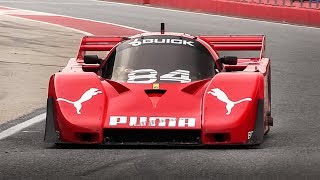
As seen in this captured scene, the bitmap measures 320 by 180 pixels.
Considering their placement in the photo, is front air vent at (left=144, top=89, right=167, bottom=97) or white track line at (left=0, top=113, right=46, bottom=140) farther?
white track line at (left=0, top=113, right=46, bottom=140)

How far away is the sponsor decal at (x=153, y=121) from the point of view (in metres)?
10.9

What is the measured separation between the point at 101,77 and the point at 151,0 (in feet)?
95.7

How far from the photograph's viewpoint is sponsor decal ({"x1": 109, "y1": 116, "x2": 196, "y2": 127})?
430 inches

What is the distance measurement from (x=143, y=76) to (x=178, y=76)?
1.21 feet

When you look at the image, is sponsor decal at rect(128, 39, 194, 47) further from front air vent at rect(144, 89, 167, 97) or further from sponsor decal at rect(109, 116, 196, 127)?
sponsor decal at rect(109, 116, 196, 127)

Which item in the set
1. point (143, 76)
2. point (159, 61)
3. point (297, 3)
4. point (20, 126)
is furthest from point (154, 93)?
point (297, 3)

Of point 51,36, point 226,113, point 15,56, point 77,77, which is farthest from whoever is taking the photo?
point 51,36

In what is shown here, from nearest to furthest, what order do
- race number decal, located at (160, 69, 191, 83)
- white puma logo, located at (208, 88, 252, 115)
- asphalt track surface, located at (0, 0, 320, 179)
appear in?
asphalt track surface, located at (0, 0, 320, 179)
white puma logo, located at (208, 88, 252, 115)
race number decal, located at (160, 69, 191, 83)

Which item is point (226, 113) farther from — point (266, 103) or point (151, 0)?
point (151, 0)

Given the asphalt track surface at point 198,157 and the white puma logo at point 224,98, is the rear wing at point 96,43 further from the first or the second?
the white puma logo at point 224,98

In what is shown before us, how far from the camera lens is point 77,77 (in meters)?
11.9

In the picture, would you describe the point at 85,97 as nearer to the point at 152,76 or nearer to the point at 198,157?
the point at 152,76

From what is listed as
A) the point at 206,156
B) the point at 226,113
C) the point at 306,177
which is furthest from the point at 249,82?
the point at 306,177

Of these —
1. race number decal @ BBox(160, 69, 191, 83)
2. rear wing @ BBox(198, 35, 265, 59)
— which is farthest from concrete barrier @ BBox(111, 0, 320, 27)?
race number decal @ BBox(160, 69, 191, 83)
